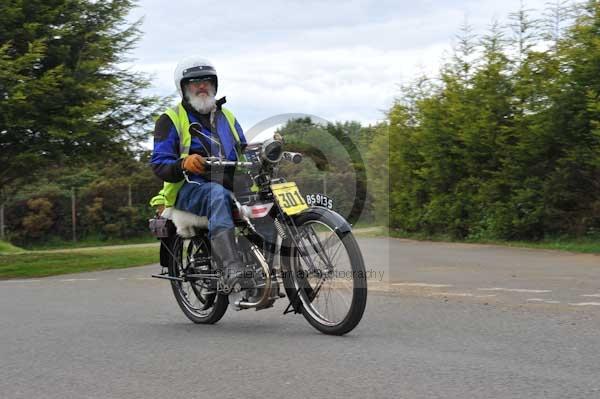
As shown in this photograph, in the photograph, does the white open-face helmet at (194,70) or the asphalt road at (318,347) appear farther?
the white open-face helmet at (194,70)

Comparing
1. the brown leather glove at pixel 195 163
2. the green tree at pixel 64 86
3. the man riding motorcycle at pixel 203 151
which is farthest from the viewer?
the green tree at pixel 64 86

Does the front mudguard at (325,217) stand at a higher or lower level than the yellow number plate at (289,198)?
lower

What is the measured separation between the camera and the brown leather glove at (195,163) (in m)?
6.47

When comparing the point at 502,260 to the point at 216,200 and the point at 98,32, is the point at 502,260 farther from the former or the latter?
the point at 98,32

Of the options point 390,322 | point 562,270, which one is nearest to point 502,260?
point 562,270

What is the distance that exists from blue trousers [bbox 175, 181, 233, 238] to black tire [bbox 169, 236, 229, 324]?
439 mm

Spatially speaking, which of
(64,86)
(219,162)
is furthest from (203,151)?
(64,86)

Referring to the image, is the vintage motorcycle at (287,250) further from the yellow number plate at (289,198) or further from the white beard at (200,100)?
the white beard at (200,100)

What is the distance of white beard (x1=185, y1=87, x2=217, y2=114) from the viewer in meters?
6.86

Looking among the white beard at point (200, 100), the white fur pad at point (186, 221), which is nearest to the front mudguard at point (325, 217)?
the white fur pad at point (186, 221)

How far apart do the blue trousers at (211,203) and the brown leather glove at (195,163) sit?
0.68 feet

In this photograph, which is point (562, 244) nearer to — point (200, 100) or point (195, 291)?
point (195, 291)

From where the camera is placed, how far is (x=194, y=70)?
6777mm

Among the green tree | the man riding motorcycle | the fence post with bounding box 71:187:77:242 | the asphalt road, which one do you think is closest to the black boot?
the man riding motorcycle
